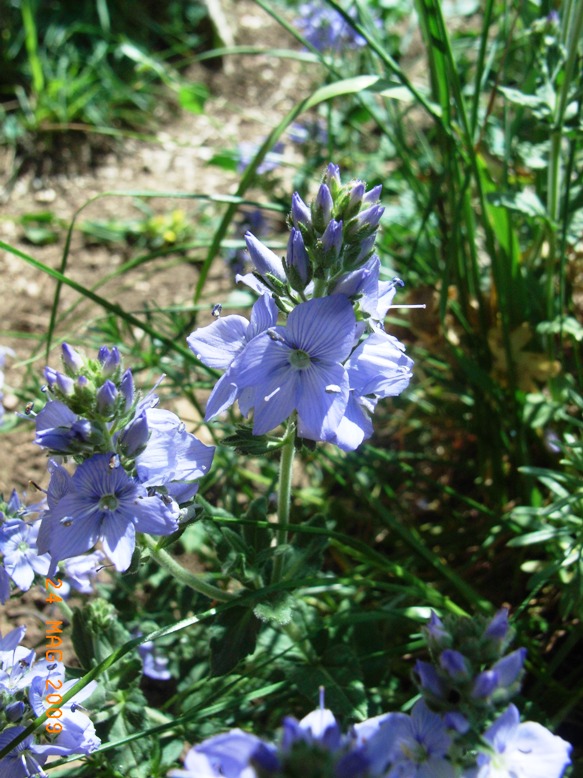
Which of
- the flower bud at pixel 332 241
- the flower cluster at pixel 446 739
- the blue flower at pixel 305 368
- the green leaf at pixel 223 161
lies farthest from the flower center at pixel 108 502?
the green leaf at pixel 223 161

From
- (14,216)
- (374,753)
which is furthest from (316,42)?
(374,753)

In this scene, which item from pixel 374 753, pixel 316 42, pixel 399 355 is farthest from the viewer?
pixel 316 42

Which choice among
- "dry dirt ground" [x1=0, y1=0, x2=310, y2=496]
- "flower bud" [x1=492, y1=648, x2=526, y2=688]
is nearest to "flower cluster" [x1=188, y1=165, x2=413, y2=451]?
"flower bud" [x1=492, y1=648, x2=526, y2=688]

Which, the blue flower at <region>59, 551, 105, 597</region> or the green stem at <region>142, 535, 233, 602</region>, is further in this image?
the blue flower at <region>59, 551, 105, 597</region>

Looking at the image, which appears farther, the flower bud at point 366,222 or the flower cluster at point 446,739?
the flower bud at point 366,222

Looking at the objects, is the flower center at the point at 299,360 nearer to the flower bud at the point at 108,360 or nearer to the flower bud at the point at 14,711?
the flower bud at the point at 108,360

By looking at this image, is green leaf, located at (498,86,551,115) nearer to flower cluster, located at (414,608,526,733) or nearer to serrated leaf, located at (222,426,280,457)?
serrated leaf, located at (222,426,280,457)

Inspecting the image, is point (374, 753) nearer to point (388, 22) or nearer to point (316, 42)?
point (316, 42)
